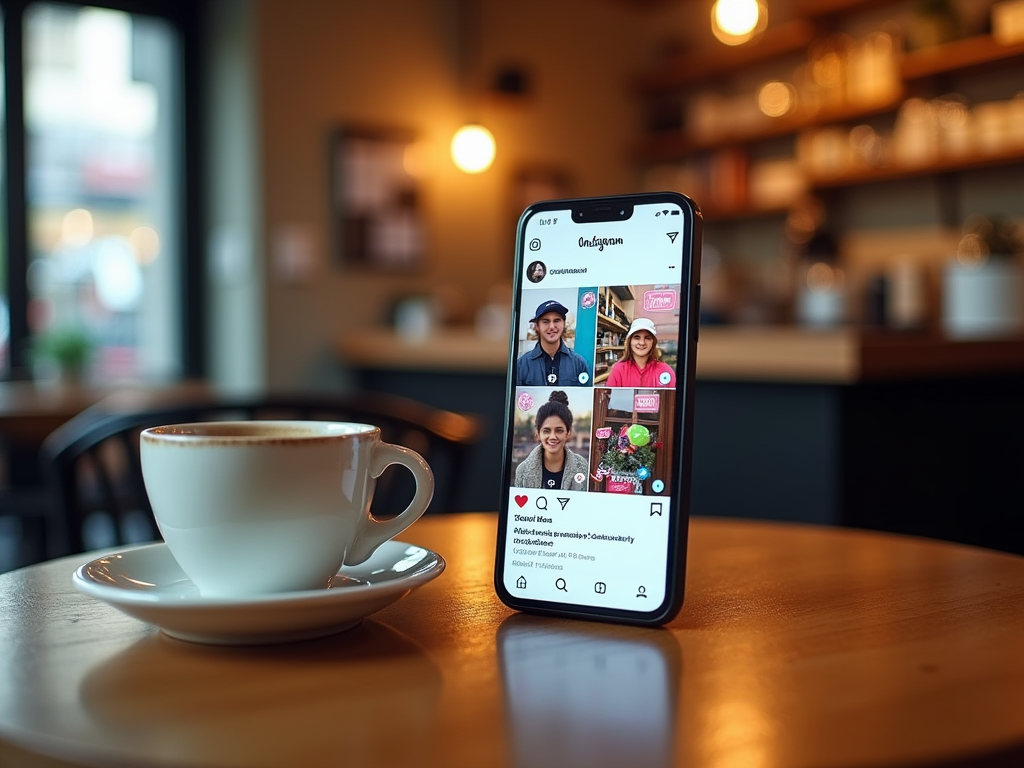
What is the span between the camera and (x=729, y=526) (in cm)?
102

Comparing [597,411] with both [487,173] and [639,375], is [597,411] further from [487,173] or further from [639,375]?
[487,173]

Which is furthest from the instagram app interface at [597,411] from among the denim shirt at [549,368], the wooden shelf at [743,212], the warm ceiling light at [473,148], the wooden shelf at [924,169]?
the wooden shelf at [743,212]

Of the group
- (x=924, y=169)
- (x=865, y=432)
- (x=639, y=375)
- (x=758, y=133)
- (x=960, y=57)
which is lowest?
(x=865, y=432)

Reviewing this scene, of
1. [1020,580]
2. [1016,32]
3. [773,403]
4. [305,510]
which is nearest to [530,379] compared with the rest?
[305,510]

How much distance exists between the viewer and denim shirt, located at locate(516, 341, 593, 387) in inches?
27.1

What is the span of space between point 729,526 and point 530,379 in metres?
0.39

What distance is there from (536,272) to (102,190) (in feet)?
12.6

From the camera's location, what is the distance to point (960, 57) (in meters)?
3.80

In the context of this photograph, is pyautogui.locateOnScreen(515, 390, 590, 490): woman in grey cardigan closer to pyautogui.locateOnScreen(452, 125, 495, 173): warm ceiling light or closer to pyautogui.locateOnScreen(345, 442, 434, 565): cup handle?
pyautogui.locateOnScreen(345, 442, 434, 565): cup handle

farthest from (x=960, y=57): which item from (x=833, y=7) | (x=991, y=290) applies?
(x=991, y=290)

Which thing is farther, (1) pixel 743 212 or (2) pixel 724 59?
(2) pixel 724 59

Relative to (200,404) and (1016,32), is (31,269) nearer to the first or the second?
(200,404)

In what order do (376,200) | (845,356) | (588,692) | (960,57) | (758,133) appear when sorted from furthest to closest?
(758,133) → (376,200) → (960,57) → (845,356) → (588,692)

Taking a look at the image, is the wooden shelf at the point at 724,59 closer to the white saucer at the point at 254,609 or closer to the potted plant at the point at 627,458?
the potted plant at the point at 627,458
